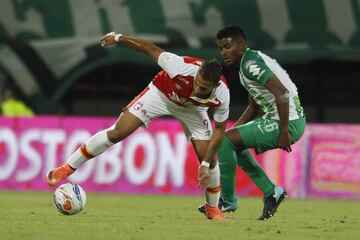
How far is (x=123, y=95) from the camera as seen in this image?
24516 mm

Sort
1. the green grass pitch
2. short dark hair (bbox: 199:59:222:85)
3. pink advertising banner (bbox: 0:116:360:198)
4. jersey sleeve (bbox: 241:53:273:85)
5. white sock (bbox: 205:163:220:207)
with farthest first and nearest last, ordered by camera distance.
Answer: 1. pink advertising banner (bbox: 0:116:360:198)
2. white sock (bbox: 205:163:220:207)
3. jersey sleeve (bbox: 241:53:273:85)
4. short dark hair (bbox: 199:59:222:85)
5. the green grass pitch

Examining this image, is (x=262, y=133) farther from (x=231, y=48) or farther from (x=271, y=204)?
(x=231, y=48)

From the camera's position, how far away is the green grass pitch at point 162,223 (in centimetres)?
795

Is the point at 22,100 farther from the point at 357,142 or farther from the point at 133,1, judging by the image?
the point at 357,142

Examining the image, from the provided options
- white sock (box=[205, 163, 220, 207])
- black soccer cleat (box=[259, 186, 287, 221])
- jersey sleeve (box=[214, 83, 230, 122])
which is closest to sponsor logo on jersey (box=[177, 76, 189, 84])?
jersey sleeve (box=[214, 83, 230, 122])

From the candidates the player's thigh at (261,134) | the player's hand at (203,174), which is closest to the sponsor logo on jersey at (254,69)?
the player's thigh at (261,134)

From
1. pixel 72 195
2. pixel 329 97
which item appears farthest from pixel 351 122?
pixel 72 195

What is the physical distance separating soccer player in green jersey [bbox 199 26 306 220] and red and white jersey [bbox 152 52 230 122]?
0.94ft

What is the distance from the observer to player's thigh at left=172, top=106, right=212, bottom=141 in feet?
33.4

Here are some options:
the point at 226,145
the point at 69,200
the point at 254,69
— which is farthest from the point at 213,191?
the point at 69,200

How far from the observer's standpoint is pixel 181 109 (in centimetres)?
1017

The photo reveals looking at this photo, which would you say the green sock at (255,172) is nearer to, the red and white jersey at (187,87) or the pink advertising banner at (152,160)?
the red and white jersey at (187,87)

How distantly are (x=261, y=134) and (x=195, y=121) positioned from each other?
0.73m

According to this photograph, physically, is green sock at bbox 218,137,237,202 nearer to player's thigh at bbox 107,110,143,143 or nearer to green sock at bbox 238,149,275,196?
green sock at bbox 238,149,275,196
